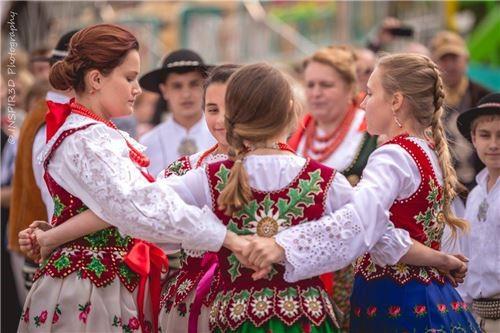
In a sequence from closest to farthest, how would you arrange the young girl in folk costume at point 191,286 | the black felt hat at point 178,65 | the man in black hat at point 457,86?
the young girl in folk costume at point 191,286
the black felt hat at point 178,65
the man in black hat at point 457,86

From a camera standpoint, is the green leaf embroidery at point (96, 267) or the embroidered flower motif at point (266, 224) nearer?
the embroidered flower motif at point (266, 224)

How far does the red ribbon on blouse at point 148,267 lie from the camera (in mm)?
3461

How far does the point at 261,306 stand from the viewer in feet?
10.5

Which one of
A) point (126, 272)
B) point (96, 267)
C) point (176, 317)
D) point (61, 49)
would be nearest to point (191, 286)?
point (176, 317)

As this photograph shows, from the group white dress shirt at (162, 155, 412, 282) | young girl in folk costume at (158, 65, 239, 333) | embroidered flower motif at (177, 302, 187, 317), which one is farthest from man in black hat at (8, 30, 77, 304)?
white dress shirt at (162, 155, 412, 282)

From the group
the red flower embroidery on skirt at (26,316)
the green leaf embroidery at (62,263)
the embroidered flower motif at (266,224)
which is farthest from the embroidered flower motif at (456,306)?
the red flower embroidery on skirt at (26,316)

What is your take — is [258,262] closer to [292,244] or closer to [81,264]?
[292,244]

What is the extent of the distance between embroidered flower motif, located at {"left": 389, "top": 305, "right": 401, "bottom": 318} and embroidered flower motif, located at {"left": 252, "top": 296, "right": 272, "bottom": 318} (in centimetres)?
60

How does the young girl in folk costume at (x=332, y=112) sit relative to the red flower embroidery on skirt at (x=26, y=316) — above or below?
above

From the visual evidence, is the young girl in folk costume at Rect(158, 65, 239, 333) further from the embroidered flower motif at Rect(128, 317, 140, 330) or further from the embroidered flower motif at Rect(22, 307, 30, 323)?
the embroidered flower motif at Rect(22, 307, 30, 323)

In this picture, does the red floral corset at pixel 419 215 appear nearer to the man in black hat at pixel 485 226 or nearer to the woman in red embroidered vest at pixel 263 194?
the woman in red embroidered vest at pixel 263 194


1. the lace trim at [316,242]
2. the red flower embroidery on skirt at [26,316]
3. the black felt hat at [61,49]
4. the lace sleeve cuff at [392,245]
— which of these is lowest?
the red flower embroidery on skirt at [26,316]

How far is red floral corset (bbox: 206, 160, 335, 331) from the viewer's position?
3209mm

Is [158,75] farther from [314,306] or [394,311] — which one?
[314,306]
